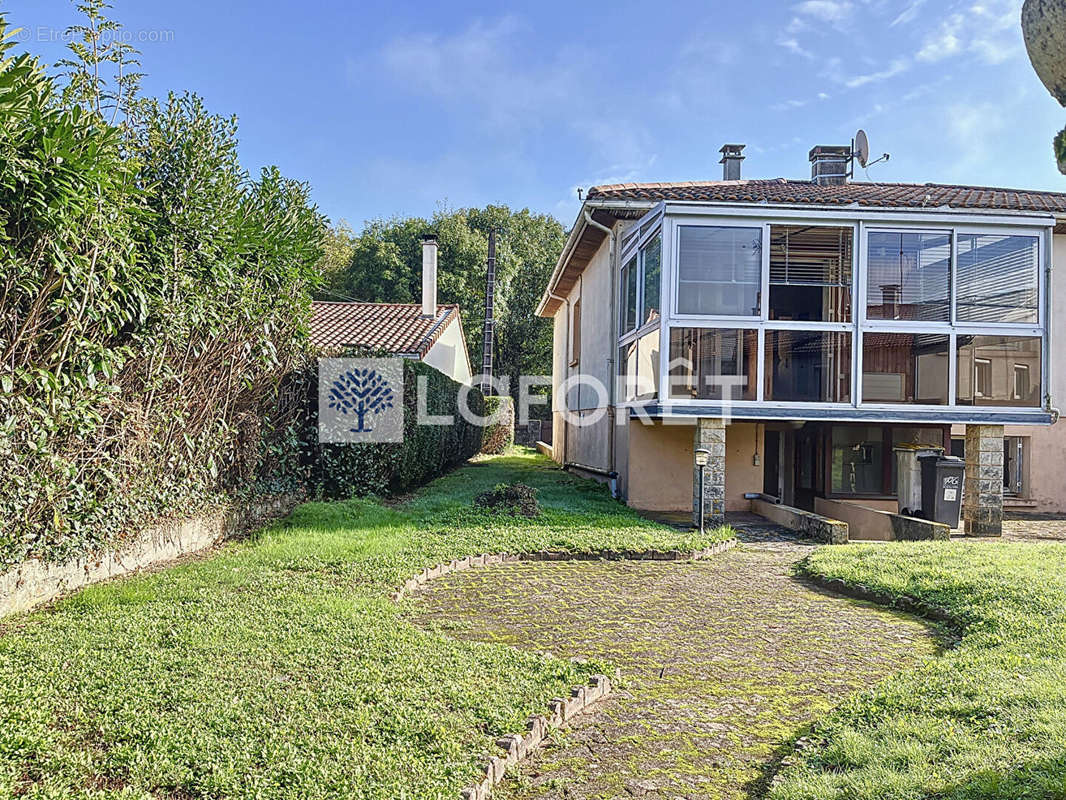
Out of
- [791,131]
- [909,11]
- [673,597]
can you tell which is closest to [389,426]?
[673,597]

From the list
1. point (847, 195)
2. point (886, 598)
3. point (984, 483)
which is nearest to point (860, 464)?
point (984, 483)

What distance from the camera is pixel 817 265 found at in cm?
1149

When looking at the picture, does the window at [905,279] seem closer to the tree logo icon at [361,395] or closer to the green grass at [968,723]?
the green grass at [968,723]

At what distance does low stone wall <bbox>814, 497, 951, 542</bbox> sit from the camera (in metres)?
9.77

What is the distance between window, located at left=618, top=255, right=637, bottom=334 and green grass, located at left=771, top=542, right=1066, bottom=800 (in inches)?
291

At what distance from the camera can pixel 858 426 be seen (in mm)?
12648

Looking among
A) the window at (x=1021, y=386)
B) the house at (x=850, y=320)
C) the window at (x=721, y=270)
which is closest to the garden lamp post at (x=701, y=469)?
the house at (x=850, y=320)

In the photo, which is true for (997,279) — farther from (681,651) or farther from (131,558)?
(131,558)

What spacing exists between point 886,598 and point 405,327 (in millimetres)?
15620

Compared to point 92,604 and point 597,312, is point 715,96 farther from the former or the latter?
point 92,604

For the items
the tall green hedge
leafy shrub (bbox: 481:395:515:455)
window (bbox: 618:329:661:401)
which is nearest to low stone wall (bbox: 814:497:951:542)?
window (bbox: 618:329:661:401)

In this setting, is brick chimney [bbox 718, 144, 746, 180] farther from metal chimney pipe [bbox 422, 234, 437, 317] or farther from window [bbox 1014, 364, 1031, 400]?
metal chimney pipe [bbox 422, 234, 437, 317]

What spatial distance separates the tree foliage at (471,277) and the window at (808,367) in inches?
1045

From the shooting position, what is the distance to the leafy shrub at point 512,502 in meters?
10.1
